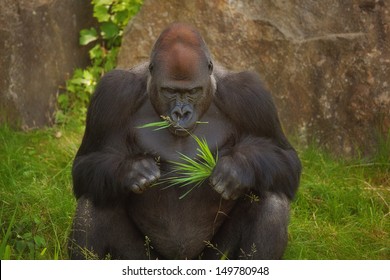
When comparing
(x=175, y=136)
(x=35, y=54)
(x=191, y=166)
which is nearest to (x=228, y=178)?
(x=191, y=166)

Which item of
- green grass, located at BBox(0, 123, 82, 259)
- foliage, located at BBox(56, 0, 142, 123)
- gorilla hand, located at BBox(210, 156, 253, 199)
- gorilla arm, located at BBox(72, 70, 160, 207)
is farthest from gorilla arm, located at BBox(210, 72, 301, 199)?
foliage, located at BBox(56, 0, 142, 123)

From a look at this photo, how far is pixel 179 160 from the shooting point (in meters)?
4.30

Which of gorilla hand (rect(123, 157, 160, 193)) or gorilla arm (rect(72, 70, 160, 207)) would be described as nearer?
gorilla hand (rect(123, 157, 160, 193))

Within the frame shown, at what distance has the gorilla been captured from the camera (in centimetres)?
420

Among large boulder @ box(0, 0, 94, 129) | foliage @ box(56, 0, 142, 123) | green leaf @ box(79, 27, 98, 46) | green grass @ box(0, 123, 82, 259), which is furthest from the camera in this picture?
green leaf @ box(79, 27, 98, 46)

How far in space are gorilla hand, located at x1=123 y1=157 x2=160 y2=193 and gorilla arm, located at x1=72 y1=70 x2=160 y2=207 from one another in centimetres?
7

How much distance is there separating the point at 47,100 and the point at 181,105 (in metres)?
2.73

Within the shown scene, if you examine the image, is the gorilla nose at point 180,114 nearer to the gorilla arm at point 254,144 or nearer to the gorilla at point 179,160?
the gorilla at point 179,160

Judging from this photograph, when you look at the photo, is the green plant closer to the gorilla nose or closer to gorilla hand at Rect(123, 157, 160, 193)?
the gorilla nose

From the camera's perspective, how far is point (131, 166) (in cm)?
410

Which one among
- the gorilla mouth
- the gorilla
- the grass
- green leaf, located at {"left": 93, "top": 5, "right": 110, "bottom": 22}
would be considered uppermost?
the gorilla mouth

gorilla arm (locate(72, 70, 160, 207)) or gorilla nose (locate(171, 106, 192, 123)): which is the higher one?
gorilla nose (locate(171, 106, 192, 123))

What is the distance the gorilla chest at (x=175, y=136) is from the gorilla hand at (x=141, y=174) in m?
0.23

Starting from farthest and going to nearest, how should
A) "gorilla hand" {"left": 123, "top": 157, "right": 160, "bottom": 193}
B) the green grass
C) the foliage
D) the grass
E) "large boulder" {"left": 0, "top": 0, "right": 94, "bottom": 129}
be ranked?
the foliage → "large boulder" {"left": 0, "top": 0, "right": 94, "bottom": 129} → the grass → the green grass → "gorilla hand" {"left": 123, "top": 157, "right": 160, "bottom": 193}
